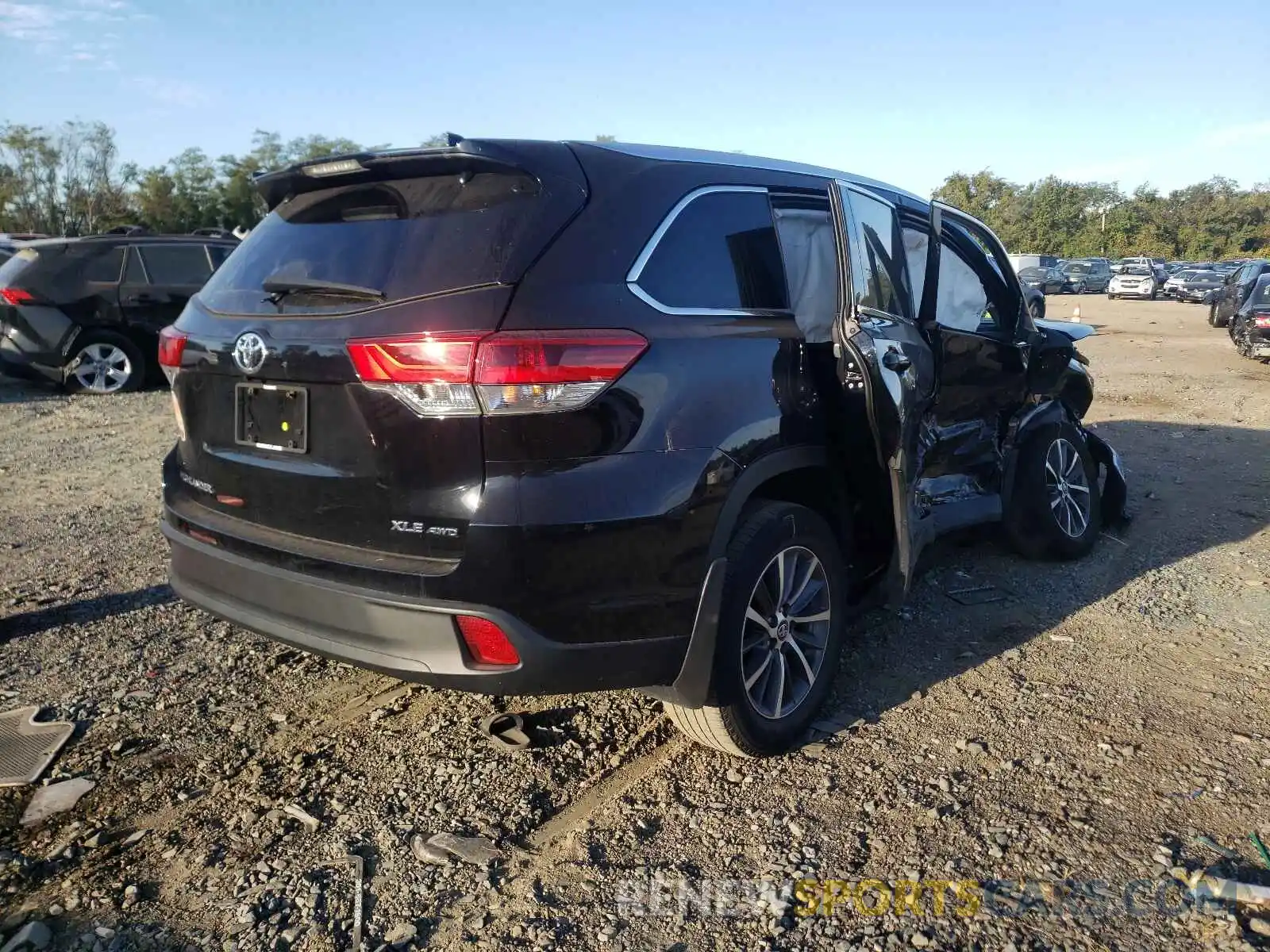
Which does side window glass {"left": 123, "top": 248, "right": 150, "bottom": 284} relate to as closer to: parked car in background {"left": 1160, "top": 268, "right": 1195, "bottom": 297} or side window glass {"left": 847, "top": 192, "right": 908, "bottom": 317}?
side window glass {"left": 847, "top": 192, "right": 908, "bottom": 317}

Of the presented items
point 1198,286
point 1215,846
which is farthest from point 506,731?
point 1198,286

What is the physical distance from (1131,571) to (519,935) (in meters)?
4.16

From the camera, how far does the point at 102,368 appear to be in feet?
35.7

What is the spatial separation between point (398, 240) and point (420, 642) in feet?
3.68

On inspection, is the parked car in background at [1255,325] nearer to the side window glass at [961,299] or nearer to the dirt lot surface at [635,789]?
the dirt lot surface at [635,789]

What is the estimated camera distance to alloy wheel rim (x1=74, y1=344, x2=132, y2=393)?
10750 mm

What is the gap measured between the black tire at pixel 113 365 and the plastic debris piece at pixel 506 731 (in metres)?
9.28

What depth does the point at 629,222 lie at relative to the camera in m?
2.76

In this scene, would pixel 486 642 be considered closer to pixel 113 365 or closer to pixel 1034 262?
pixel 113 365

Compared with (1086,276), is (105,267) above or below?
below

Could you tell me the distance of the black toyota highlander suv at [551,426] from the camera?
2473mm

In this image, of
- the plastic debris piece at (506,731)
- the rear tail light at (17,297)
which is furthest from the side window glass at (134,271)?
the plastic debris piece at (506,731)

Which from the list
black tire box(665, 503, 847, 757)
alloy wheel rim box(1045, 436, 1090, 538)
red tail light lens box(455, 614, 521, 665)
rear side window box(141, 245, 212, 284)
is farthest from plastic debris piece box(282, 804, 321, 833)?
rear side window box(141, 245, 212, 284)

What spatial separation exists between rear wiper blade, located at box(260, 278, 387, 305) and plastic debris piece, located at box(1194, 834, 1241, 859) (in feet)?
9.15
